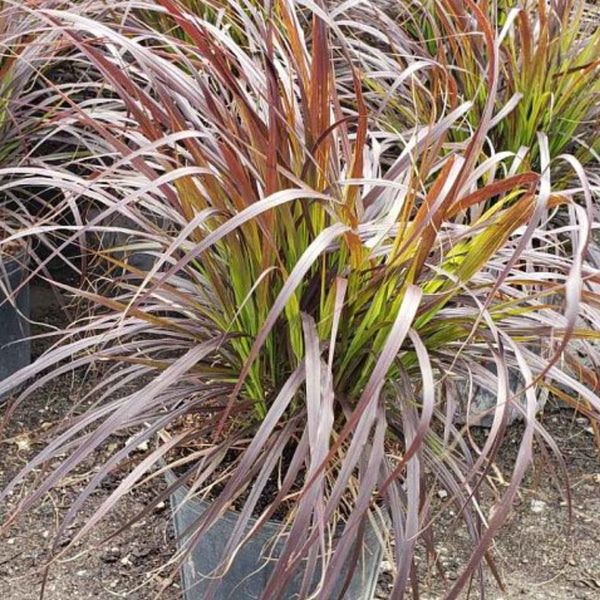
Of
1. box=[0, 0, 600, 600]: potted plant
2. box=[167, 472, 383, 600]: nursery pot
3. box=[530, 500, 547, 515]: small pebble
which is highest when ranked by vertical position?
box=[0, 0, 600, 600]: potted plant

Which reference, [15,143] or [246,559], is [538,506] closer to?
[246,559]

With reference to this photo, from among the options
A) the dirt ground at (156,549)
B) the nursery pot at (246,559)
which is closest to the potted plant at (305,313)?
the nursery pot at (246,559)

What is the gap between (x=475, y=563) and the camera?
111 cm

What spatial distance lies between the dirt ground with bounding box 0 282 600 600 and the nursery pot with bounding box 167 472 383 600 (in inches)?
9.6

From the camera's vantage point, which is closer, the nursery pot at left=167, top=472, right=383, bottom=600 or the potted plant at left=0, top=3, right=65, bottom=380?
the nursery pot at left=167, top=472, right=383, bottom=600

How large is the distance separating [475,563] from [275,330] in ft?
1.40

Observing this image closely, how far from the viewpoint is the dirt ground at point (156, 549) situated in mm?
1796

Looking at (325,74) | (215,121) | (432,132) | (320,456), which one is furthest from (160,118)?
(320,456)

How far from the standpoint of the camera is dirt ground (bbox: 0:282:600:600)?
1796mm

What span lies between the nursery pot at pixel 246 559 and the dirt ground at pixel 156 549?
24 centimetres

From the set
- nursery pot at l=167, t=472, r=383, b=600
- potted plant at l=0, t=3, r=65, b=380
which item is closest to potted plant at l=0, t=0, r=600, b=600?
nursery pot at l=167, t=472, r=383, b=600

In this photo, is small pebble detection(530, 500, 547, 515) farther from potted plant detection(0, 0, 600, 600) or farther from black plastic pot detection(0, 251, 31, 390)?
black plastic pot detection(0, 251, 31, 390)

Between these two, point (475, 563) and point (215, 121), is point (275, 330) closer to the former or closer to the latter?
point (215, 121)

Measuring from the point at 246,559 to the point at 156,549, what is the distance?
51 cm
